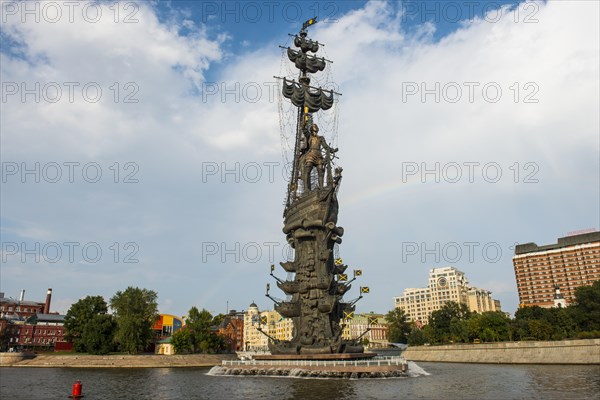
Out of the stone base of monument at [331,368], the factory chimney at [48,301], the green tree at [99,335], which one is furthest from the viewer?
the factory chimney at [48,301]

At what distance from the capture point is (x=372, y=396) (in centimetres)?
3155

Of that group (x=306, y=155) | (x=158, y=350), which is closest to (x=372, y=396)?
(x=306, y=155)

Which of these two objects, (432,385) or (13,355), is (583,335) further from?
(13,355)

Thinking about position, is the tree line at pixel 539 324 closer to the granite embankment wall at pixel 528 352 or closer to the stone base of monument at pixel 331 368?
the granite embankment wall at pixel 528 352

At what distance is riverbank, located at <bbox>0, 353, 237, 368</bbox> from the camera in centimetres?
8406

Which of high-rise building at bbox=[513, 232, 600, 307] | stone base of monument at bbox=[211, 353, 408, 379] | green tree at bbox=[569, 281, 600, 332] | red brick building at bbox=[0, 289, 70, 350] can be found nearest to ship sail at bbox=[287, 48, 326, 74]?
stone base of monument at bbox=[211, 353, 408, 379]

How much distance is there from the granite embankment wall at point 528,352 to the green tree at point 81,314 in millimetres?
80827

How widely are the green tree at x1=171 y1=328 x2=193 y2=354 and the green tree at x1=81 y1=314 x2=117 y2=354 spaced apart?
13277 millimetres

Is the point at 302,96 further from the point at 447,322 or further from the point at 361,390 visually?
the point at 447,322

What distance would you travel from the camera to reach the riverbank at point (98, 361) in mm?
84062

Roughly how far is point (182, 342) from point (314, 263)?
1938 inches

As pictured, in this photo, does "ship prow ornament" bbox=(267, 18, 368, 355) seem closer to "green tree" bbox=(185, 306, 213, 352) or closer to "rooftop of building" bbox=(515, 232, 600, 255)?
"green tree" bbox=(185, 306, 213, 352)

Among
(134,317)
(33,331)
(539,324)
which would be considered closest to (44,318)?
(33,331)

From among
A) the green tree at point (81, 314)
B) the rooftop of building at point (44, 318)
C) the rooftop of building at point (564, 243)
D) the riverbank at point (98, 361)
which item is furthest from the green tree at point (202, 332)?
the rooftop of building at point (564, 243)
